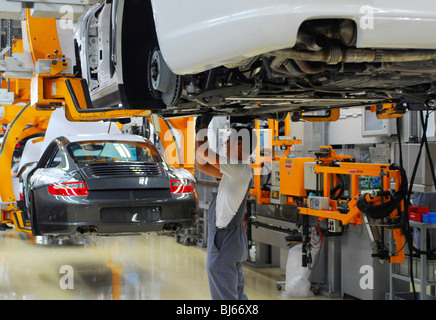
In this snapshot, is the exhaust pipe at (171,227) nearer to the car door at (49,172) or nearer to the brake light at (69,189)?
the brake light at (69,189)

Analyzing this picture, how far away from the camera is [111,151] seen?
7438 millimetres

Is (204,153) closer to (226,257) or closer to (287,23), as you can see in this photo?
(226,257)

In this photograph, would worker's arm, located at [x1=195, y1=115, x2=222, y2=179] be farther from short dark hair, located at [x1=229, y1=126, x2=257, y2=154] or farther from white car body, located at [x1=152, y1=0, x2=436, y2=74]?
white car body, located at [x1=152, y1=0, x2=436, y2=74]

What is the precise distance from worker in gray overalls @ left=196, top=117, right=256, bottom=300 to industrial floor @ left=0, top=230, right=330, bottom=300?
1.87 m

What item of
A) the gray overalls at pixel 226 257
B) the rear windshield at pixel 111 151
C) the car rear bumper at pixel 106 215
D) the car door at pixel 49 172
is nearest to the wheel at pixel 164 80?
the gray overalls at pixel 226 257

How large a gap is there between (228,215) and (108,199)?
1.87 meters

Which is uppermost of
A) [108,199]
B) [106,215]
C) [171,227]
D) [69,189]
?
[69,189]

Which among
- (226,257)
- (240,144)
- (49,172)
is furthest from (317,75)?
(49,172)

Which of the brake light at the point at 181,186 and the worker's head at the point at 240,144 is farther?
the brake light at the point at 181,186

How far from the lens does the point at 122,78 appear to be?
3.43 meters

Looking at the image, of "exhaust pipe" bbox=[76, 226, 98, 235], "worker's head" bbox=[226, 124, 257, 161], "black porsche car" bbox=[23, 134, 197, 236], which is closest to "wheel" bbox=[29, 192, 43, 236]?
"black porsche car" bbox=[23, 134, 197, 236]

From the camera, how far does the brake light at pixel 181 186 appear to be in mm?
6113

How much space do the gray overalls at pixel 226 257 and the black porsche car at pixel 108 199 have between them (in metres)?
1.56

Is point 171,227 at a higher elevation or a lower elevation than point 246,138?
lower
